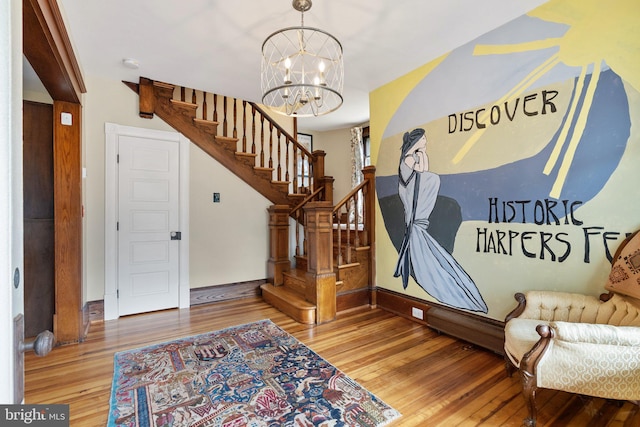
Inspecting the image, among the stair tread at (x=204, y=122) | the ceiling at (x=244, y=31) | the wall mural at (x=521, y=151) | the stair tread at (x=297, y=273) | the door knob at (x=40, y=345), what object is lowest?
the stair tread at (x=297, y=273)

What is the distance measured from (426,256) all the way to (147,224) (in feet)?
11.3

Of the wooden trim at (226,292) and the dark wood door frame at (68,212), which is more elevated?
the dark wood door frame at (68,212)

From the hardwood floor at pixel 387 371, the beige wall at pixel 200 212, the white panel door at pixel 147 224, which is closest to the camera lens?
the hardwood floor at pixel 387 371

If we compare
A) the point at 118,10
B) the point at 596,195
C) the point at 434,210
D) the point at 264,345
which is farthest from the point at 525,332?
the point at 118,10

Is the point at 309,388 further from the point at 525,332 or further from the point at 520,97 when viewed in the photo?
the point at 520,97

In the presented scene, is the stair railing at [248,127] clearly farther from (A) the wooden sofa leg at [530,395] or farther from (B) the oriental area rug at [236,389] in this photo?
(A) the wooden sofa leg at [530,395]

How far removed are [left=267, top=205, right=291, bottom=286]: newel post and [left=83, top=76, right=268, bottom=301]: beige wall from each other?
223 millimetres

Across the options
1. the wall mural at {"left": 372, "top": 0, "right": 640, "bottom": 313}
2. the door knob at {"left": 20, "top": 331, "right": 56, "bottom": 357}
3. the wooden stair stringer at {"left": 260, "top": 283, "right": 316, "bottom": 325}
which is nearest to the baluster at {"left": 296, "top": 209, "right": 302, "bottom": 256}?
the wooden stair stringer at {"left": 260, "top": 283, "right": 316, "bottom": 325}

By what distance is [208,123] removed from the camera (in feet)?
13.4

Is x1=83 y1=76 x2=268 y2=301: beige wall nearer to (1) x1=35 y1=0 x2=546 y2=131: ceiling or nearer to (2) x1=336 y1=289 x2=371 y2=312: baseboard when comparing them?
(1) x1=35 y1=0 x2=546 y2=131: ceiling

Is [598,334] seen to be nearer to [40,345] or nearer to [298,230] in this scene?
[40,345]

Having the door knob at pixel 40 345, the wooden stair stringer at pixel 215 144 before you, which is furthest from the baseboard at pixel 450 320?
the door knob at pixel 40 345

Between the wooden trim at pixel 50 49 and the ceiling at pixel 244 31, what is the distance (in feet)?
1.17

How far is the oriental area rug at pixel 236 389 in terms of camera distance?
6.02ft
